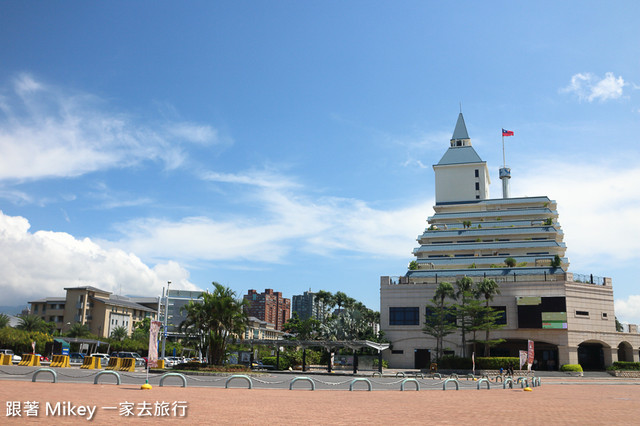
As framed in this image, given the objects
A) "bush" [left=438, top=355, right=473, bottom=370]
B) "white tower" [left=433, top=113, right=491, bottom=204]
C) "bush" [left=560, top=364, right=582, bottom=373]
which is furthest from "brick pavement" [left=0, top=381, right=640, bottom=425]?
"white tower" [left=433, top=113, right=491, bottom=204]

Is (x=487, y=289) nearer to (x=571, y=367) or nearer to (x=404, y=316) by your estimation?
(x=571, y=367)

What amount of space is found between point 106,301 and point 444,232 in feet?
223

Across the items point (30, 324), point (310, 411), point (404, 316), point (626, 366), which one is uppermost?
point (404, 316)

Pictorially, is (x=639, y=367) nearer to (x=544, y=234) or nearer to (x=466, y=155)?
(x=544, y=234)

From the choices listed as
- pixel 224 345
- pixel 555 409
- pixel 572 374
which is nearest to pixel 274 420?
pixel 555 409

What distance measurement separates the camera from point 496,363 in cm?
5597

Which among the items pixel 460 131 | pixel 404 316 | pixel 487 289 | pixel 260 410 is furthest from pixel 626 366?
pixel 460 131

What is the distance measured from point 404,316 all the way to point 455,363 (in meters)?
13.4

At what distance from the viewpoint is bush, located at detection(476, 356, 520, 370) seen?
55.7 metres

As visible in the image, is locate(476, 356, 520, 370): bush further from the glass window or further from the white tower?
the white tower

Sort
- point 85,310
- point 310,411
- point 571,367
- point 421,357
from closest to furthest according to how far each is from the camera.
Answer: point 310,411 → point 571,367 → point 421,357 → point 85,310

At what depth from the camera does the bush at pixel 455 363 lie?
56588mm

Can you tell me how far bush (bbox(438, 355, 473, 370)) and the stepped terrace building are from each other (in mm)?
8409

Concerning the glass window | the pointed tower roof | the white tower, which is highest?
the pointed tower roof
